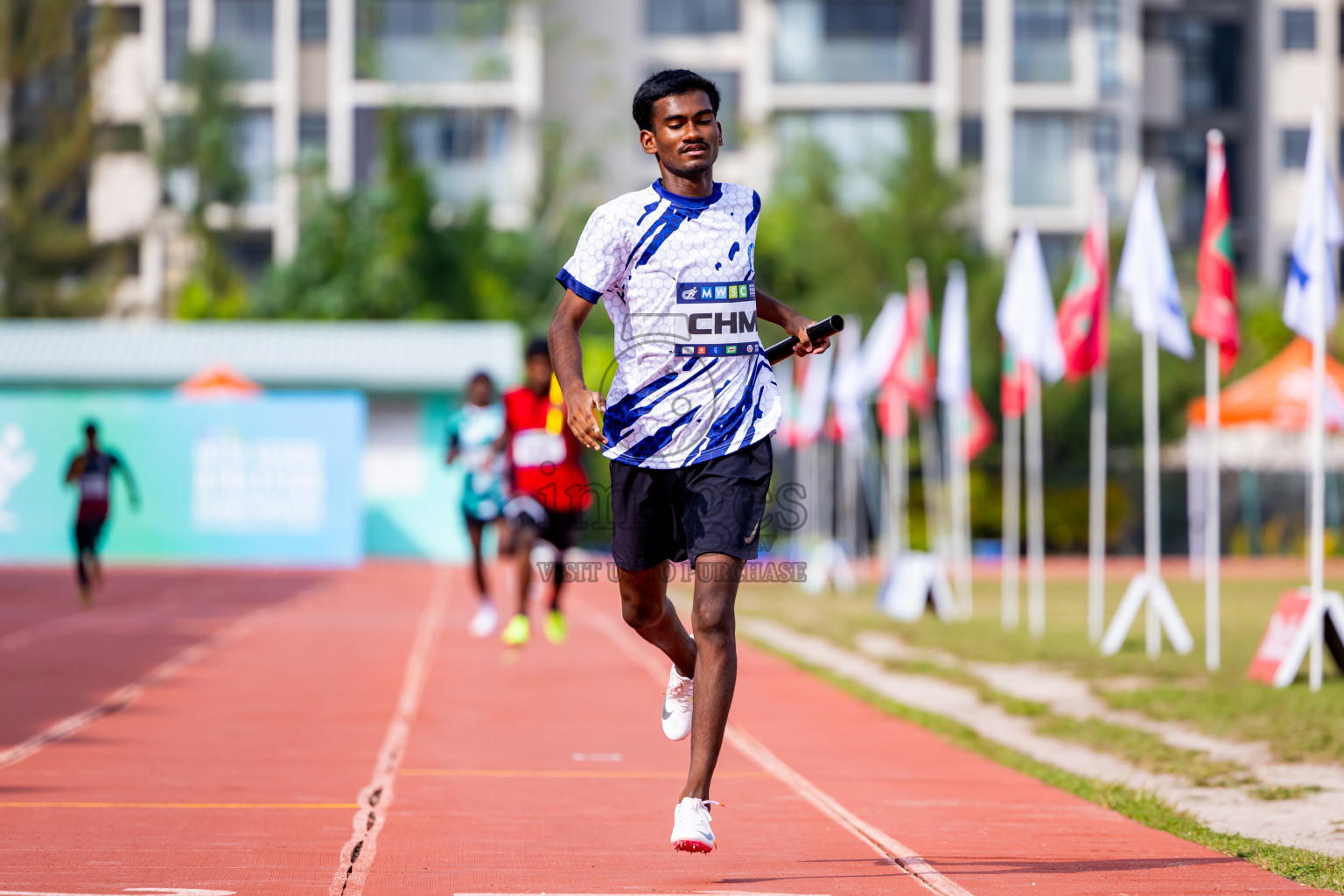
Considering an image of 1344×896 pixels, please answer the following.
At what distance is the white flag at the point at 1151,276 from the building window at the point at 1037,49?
1395 inches

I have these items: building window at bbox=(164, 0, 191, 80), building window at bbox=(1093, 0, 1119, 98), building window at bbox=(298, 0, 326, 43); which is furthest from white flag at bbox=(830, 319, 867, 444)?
building window at bbox=(164, 0, 191, 80)

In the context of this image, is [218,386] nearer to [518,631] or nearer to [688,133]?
[518,631]

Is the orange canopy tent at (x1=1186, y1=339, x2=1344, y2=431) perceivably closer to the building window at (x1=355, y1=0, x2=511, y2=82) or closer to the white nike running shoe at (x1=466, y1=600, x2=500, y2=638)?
the white nike running shoe at (x1=466, y1=600, x2=500, y2=638)

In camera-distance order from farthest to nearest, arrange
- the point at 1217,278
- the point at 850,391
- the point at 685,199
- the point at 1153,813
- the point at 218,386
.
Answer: the point at 218,386 < the point at 850,391 < the point at 1217,278 < the point at 1153,813 < the point at 685,199

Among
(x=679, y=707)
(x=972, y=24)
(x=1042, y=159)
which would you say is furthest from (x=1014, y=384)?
(x=972, y=24)

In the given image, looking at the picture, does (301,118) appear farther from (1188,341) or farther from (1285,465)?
(1188,341)

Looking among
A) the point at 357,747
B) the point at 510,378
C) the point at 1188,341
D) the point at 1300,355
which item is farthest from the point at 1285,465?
the point at 357,747

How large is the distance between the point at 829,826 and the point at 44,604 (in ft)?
49.7

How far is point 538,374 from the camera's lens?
39.9 feet

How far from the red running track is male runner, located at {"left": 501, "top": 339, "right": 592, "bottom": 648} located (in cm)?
89

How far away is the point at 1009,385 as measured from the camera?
1823cm

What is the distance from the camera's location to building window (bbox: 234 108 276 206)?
50094 millimetres

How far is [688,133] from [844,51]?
44887 millimetres

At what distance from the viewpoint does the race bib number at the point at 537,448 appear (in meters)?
12.2
